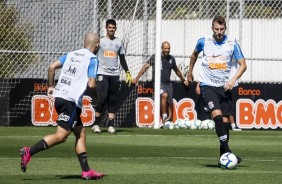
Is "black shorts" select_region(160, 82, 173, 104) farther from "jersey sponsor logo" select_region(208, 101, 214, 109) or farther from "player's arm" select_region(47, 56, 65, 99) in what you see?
"player's arm" select_region(47, 56, 65, 99)

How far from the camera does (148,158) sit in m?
15.7

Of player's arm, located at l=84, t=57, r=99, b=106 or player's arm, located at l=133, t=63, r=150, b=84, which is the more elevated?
player's arm, located at l=84, t=57, r=99, b=106

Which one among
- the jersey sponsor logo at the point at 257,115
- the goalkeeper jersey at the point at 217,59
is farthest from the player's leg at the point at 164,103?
the goalkeeper jersey at the point at 217,59

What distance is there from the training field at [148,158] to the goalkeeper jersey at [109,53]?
4.72 feet

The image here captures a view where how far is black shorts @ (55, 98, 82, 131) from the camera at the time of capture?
12.2m

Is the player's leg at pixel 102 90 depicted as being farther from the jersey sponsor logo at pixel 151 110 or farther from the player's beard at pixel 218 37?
the player's beard at pixel 218 37

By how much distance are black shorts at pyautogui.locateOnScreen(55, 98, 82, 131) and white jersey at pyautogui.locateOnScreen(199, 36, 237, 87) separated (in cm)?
340

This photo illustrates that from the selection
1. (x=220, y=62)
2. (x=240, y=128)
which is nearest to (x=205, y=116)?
(x=240, y=128)

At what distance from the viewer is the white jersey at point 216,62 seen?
1510 cm

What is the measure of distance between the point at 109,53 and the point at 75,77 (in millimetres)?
10016

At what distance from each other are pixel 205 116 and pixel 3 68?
545cm

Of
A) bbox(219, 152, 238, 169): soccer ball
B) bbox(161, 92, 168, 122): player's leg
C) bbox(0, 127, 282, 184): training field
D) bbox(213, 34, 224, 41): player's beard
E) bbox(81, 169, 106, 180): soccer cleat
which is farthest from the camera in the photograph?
bbox(161, 92, 168, 122): player's leg

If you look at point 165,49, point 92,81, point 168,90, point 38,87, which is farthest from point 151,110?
point 92,81

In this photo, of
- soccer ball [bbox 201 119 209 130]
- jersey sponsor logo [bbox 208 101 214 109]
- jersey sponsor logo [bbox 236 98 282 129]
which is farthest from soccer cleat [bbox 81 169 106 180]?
jersey sponsor logo [bbox 236 98 282 129]
